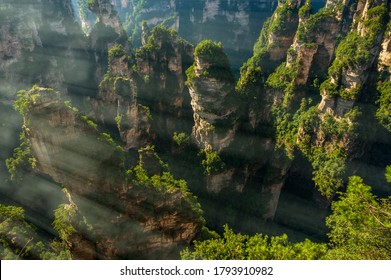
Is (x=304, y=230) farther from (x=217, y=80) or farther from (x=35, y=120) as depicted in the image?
(x=35, y=120)

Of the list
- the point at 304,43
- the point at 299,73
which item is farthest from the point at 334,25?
the point at 299,73

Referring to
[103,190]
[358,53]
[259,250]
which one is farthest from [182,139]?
[358,53]

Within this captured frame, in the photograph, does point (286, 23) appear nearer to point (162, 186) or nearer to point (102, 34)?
point (102, 34)

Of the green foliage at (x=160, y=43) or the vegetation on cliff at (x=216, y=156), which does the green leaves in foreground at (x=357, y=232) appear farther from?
the green foliage at (x=160, y=43)

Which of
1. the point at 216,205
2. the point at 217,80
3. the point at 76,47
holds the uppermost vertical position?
the point at 217,80

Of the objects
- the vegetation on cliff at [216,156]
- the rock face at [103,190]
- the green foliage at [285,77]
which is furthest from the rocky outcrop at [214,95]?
the green foliage at [285,77]

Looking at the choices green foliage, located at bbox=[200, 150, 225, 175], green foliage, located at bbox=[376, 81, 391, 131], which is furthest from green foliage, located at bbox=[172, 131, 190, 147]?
green foliage, located at bbox=[376, 81, 391, 131]

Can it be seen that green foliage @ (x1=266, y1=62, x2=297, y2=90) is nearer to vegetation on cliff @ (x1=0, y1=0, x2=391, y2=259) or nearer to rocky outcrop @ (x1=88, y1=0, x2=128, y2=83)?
vegetation on cliff @ (x1=0, y1=0, x2=391, y2=259)
